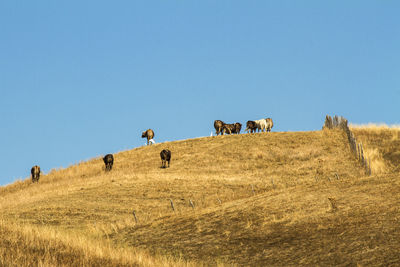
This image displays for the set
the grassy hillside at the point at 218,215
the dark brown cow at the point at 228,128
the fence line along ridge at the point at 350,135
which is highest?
the dark brown cow at the point at 228,128

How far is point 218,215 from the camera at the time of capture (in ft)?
71.4

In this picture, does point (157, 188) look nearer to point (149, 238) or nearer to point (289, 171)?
point (289, 171)

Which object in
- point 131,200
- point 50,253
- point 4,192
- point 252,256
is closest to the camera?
point 50,253

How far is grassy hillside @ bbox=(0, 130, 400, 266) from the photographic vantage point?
13.3 m

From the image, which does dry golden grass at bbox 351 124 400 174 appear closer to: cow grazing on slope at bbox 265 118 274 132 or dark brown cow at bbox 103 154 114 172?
cow grazing on slope at bbox 265 118 274 132

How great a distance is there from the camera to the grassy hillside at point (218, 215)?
13.3 m

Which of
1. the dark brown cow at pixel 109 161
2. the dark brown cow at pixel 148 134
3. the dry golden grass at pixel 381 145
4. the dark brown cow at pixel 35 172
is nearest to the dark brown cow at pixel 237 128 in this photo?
the dark brown cow at pixel 148 134

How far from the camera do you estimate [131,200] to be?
30.3m

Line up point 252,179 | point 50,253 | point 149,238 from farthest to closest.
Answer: point 252,179
point 149,238
point 50,253

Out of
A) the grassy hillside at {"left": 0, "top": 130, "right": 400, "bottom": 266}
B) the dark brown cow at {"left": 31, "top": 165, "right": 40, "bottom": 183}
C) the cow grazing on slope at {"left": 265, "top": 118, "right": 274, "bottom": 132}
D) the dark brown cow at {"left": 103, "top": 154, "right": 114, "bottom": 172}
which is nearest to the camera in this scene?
the grassy hillside at {"left": 0, "top": 130, "right": 400, "bottom": 266}

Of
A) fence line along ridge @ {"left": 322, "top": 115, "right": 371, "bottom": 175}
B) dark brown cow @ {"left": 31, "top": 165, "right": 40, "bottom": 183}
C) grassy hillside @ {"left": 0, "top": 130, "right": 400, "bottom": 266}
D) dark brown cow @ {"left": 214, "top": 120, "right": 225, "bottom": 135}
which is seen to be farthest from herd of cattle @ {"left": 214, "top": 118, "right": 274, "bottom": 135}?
dark brown cow @ {"left": 31, "top": 165, "right": 40, "bottom": 183}

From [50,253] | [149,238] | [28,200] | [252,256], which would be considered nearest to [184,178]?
[28,200]

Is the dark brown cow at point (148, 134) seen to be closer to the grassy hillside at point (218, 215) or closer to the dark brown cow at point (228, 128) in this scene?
the dark brown cow at point (228, 128)

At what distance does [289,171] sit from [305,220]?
21254 mm
